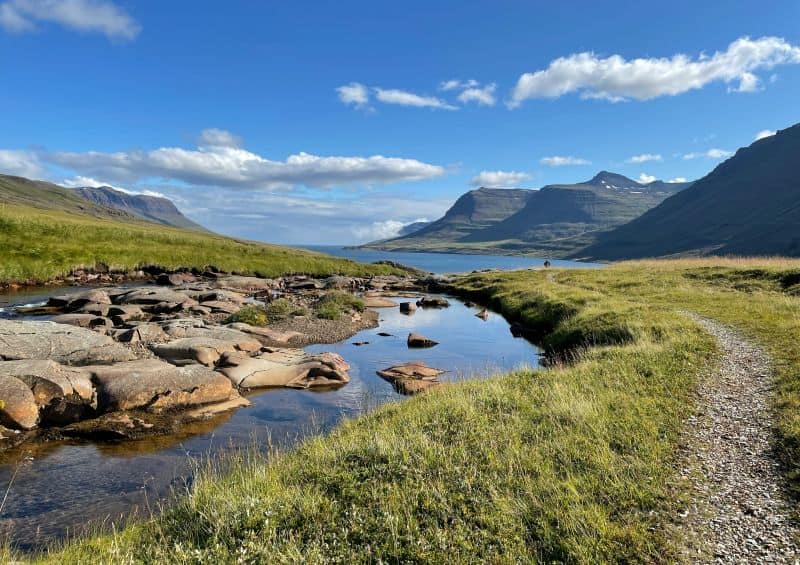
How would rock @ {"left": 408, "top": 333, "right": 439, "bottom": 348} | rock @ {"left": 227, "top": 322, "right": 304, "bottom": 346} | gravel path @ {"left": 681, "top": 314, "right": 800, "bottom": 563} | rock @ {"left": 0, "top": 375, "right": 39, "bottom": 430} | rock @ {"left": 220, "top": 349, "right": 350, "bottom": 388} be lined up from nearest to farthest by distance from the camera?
1. gravel path @ {"left": 681, "top": 314, "right": 800, "bottom": 563}
2. rock @ {"left": 0, "top": 375, "right": 39, "bottom": 430}
3. rock @ {"left": 220, "top": 349, "right": 350, "bottom": 388}
4. rock @ {"left": 227, "top": 322, "right": 304, "bottom": 346}
5. rock @ {"left": 408, "top": 333, "right": 439, "bottom": 348}

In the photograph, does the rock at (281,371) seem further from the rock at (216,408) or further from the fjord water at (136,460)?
the rock at (216,408)

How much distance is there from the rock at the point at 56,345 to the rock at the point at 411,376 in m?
13.3

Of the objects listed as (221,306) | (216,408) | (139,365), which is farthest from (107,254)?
(216,408)

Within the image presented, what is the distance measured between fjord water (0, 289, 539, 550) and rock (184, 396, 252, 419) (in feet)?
1.52

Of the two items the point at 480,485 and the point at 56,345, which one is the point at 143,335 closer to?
the point at 56,345

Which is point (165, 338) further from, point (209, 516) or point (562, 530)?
point (562, 530)

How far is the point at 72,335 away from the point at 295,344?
44.9 ft

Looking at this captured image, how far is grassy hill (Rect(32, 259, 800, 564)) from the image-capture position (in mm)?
7559

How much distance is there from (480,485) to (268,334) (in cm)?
2617

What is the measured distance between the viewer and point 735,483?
357 inches

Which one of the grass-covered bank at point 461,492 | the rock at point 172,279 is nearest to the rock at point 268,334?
the grass-covered bank at point 461,492

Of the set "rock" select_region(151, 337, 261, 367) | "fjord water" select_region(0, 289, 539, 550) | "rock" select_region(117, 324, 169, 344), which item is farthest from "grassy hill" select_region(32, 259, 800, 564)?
"rock" select_region(117, 324, 169, 344)

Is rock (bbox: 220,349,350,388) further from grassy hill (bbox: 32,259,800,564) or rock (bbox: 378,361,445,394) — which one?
A: grassy hill (bbox: 32,259,800,564)

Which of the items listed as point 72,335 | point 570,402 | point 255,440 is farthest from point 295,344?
point 570,402
